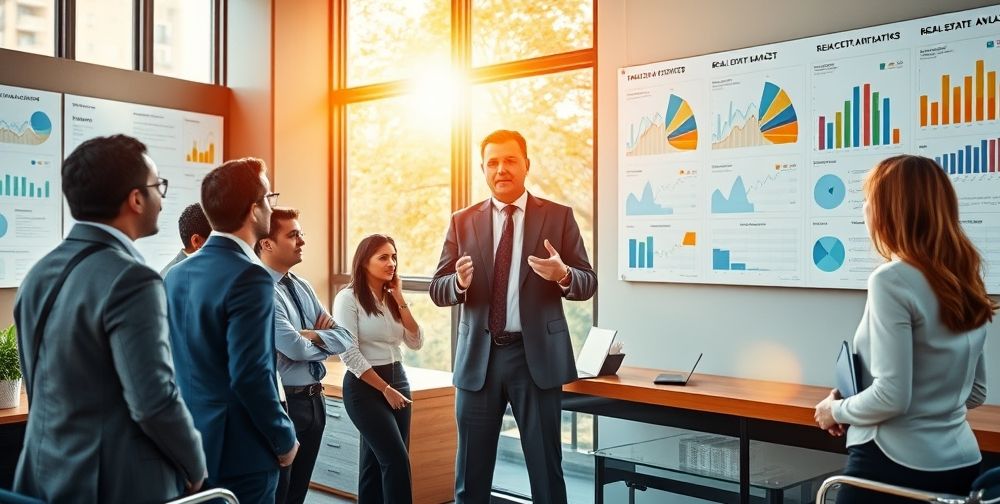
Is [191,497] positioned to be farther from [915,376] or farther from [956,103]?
[956,103]

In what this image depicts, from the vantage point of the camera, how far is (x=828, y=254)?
3.82 meters

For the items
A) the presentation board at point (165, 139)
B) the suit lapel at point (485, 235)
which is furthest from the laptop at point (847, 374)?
the presentation board at point (165, 139)

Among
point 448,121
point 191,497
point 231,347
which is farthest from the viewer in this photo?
point 448,121

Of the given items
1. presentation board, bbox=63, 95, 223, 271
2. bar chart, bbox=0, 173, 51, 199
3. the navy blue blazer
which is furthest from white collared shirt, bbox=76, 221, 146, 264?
presentation board, bbox=63, 95, 223, 271

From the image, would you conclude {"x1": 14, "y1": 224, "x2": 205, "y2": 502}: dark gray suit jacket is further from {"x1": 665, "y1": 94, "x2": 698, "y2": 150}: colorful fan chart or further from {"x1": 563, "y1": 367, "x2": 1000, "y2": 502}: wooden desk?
{"x1": 665, "y1": 94, "x2": 698, "y2": 150}: colorful fan chart

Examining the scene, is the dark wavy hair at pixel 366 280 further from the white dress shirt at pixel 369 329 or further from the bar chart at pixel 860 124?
the bar chart at pixel 860 124

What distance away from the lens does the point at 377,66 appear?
19.7 ft

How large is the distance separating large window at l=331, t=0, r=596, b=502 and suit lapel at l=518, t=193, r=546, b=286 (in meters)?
1.30

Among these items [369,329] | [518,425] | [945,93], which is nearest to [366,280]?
[369,329]

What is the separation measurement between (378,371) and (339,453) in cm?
141

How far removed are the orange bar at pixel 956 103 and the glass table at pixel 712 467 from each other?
4.76ft

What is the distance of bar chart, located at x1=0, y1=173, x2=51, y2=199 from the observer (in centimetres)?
512

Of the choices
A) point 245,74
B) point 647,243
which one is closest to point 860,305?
point 647,243

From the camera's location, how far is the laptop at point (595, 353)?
402 centimetres
